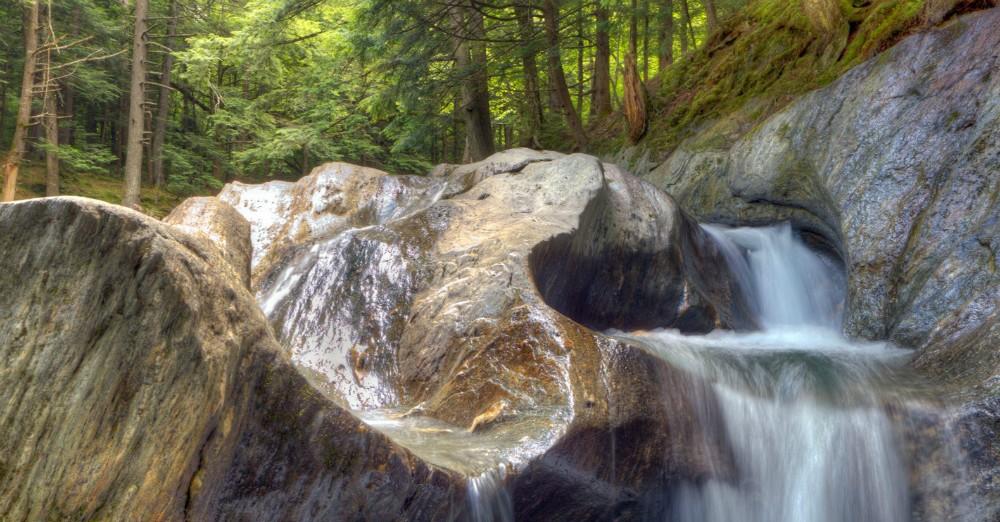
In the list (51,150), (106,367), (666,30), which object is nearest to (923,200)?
(106,367)

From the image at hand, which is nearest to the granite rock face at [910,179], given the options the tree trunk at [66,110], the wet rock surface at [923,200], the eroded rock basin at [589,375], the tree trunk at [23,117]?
the wet rock surface at [923,200]

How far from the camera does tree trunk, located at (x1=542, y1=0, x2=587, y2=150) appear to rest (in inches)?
458

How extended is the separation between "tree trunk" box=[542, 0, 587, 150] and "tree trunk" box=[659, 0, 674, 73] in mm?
2169

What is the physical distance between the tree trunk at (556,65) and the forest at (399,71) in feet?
0.11

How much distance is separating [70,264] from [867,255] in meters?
6.07

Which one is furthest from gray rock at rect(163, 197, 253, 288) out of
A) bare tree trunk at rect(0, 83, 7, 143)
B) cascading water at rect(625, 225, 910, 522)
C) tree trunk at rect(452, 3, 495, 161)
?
bare tree trunk at rect(0, 83, 7, 143)

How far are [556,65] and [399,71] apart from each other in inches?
115

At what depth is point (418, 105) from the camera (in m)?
11.6

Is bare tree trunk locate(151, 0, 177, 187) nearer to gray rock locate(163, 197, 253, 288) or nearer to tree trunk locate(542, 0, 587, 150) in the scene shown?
tree trunk locate(542, 0, 587, 150)

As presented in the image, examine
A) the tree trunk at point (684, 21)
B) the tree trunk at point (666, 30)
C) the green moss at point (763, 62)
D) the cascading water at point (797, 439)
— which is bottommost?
the cascading water at point (797, 439)

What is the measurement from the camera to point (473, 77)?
11.7 metres

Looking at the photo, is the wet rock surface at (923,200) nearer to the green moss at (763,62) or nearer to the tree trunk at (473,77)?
the green moss at (763,62)

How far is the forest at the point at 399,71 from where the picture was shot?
1058cm

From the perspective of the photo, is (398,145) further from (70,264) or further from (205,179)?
(70,264)
